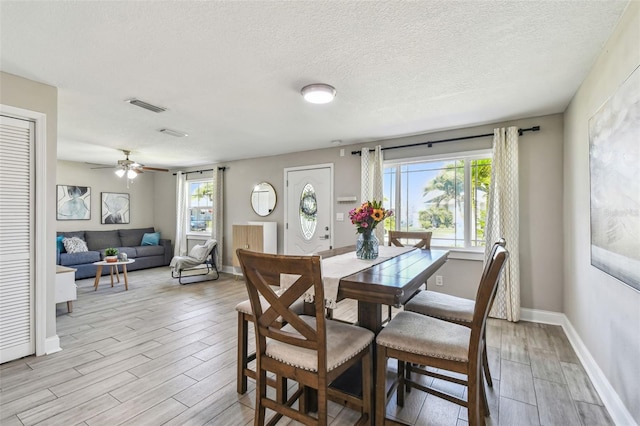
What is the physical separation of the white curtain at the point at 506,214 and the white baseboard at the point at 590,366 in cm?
24

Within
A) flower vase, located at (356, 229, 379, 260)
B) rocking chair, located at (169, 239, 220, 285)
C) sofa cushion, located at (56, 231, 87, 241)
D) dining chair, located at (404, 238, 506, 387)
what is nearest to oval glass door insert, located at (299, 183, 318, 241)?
rocking chair, located at (169, 239, 220, 285)

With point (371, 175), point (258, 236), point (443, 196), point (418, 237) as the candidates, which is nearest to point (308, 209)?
point (258, 236)

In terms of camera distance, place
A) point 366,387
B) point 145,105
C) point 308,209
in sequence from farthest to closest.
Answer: point 308,209 → point 145,105 → point 366,387

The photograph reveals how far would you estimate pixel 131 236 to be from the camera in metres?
7.11

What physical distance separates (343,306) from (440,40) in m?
3.26

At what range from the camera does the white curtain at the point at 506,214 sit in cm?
341

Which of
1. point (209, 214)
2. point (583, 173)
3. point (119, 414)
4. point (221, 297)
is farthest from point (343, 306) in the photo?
point (209, 214)

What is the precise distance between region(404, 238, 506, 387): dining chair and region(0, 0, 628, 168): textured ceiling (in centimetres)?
135

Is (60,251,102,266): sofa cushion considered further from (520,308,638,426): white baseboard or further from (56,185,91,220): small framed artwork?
(520,308,638,426): white baseboard

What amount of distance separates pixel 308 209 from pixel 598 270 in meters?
3.85

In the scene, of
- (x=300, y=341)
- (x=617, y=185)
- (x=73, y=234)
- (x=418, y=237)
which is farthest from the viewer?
(x=73, y=234)

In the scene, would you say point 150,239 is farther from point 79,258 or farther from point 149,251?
point 79,258

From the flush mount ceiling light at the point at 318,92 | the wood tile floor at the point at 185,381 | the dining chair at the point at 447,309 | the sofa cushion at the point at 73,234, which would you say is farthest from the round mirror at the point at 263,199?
the dining chair at the point at 447,309

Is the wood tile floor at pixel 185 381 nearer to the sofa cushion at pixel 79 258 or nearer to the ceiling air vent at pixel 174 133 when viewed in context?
the ceiling air vent at pixel 174 133
